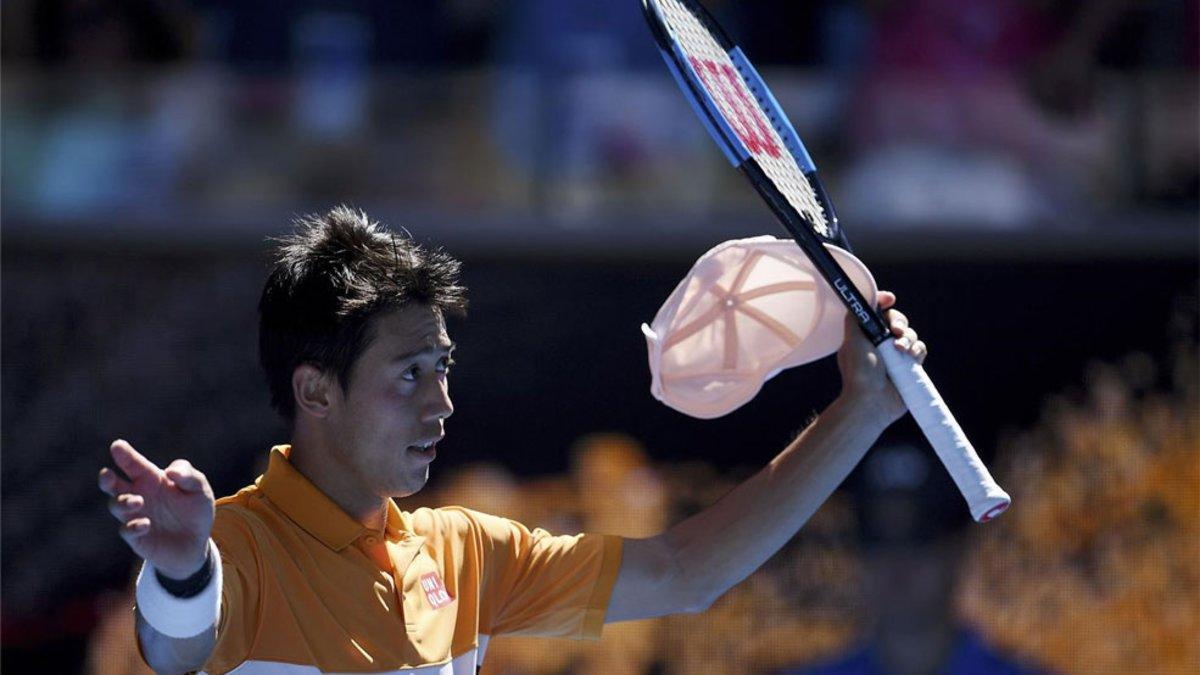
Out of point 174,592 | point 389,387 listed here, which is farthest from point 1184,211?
point 174,592

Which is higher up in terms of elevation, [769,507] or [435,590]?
[435,590]

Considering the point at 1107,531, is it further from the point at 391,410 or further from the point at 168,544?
the point at 168,544

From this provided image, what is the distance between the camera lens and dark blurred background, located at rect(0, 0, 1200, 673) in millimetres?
6098

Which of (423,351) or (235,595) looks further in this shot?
(423,351)

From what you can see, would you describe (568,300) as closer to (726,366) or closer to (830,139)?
(830,139)

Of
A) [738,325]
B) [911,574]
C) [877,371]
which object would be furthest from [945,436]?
[911,574]

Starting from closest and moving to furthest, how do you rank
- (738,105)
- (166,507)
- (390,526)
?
(166,507)
(390,526)
(738,105)

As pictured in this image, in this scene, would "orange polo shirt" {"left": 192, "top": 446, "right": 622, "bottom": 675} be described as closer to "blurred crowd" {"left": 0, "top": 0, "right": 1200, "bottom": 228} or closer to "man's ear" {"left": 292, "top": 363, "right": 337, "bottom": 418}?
"man's ear" {"left": 292, "top": 363, "right": 337, "bottom": 418}

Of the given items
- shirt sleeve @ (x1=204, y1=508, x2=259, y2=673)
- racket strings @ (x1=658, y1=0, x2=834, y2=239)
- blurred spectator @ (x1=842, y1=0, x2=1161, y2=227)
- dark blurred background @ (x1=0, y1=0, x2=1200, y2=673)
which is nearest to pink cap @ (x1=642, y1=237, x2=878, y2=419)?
racket strings @ (x1=658, y1=0, x2=834, y2=239)

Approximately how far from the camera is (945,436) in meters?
3.19

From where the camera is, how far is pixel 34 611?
19.6ft

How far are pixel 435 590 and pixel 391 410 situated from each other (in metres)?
0.33

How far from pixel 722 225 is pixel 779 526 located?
292 cm

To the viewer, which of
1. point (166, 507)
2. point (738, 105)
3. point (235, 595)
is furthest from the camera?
point (738, 105)
